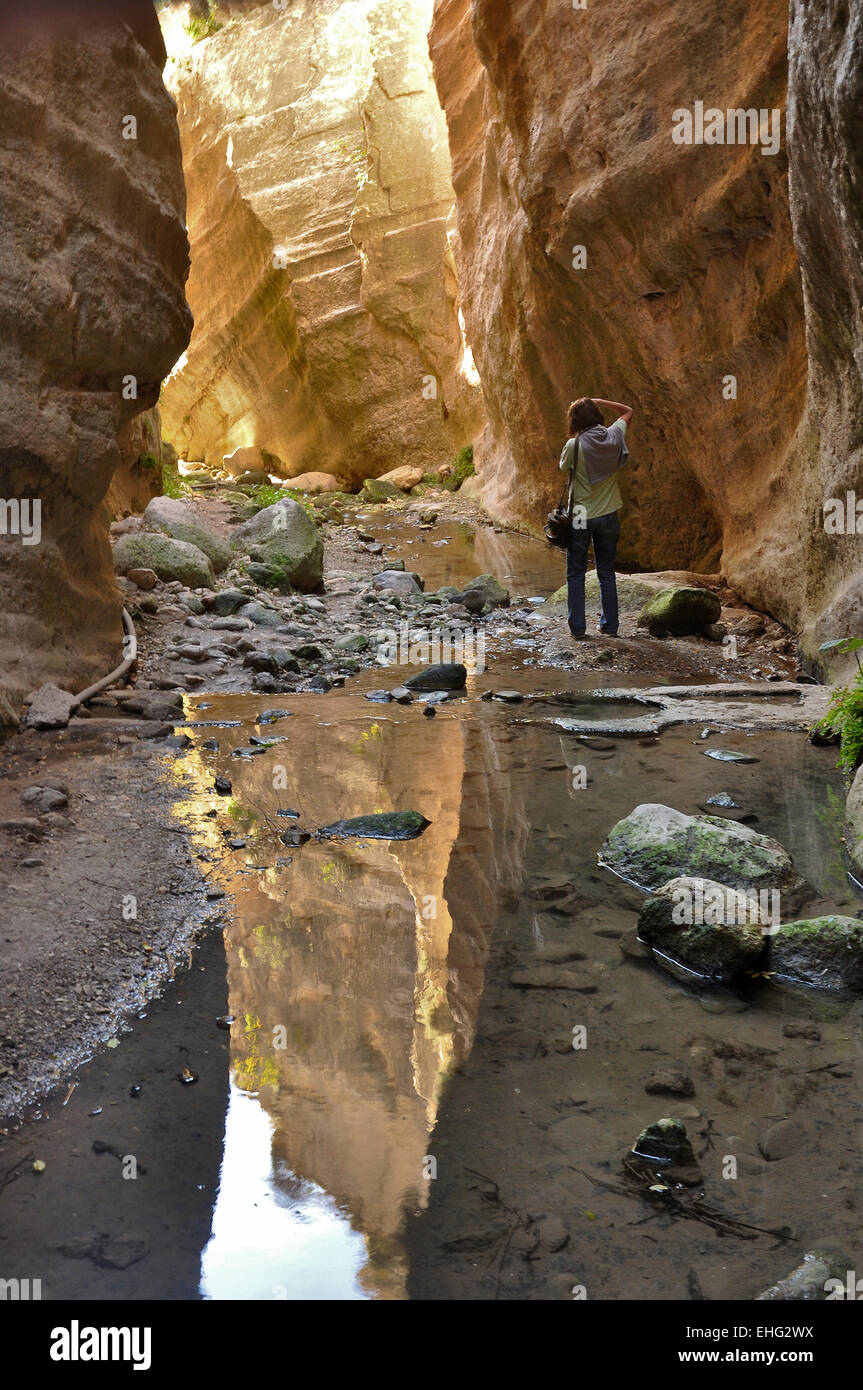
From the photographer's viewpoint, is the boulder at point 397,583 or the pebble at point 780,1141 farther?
the boulder at point 397,583

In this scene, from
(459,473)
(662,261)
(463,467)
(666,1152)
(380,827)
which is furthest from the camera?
(459,473)

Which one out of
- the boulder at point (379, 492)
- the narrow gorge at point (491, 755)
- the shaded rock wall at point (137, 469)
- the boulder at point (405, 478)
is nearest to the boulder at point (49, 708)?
the narrow gorge at point (491, 755)

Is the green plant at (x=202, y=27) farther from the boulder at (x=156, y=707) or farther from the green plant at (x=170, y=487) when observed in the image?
the boulder at (x=156, y=707)

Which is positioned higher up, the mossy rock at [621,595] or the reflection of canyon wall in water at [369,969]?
the mossy rock at [621,595]

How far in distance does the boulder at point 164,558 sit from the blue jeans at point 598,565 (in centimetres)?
358

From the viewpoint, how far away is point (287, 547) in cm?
1198

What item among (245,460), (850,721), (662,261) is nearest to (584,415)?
(662,261)

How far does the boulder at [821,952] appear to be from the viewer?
364cm

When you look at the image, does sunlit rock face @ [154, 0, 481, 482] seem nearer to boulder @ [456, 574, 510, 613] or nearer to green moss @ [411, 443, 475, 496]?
green moss @ [411, 443, 475, 496]

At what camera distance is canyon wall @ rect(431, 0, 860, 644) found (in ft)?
23.1

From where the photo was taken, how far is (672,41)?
987 centimetres

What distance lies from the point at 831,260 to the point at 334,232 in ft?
76.6

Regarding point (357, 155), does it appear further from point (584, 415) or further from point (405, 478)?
point (584, 415)

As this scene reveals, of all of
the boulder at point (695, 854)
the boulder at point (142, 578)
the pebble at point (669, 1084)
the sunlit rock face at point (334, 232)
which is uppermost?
the sunlit rock face at point (334, 232)
